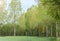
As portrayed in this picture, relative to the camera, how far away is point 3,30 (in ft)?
59.3

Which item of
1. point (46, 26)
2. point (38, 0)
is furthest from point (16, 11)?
point (38, 0)

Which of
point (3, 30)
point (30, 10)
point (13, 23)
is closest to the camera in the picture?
point (13, 23)

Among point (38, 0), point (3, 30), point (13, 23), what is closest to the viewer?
point (38, 0)

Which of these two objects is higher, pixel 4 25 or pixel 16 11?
pixel 16 11

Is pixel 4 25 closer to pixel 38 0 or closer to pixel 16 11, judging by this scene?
pixel 16 11

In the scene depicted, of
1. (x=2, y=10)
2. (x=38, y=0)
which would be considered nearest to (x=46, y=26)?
(x=2, y=10)

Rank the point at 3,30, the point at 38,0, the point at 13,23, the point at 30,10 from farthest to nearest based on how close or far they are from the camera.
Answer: the point at 30,10 < the point at 3,30 < the point at 13,23 < the point at 38,0

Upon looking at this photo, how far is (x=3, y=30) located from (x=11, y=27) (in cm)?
125

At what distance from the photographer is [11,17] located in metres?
17.4

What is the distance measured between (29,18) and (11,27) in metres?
2.93

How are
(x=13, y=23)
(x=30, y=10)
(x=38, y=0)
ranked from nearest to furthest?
(x=38, y=0), (x=13, y=23), (x=30, y=10)

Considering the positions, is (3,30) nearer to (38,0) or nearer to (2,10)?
(2,10)

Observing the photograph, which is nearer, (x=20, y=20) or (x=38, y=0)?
(x=38, y=0)

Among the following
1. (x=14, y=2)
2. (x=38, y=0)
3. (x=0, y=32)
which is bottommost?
(x=0, y=32)
